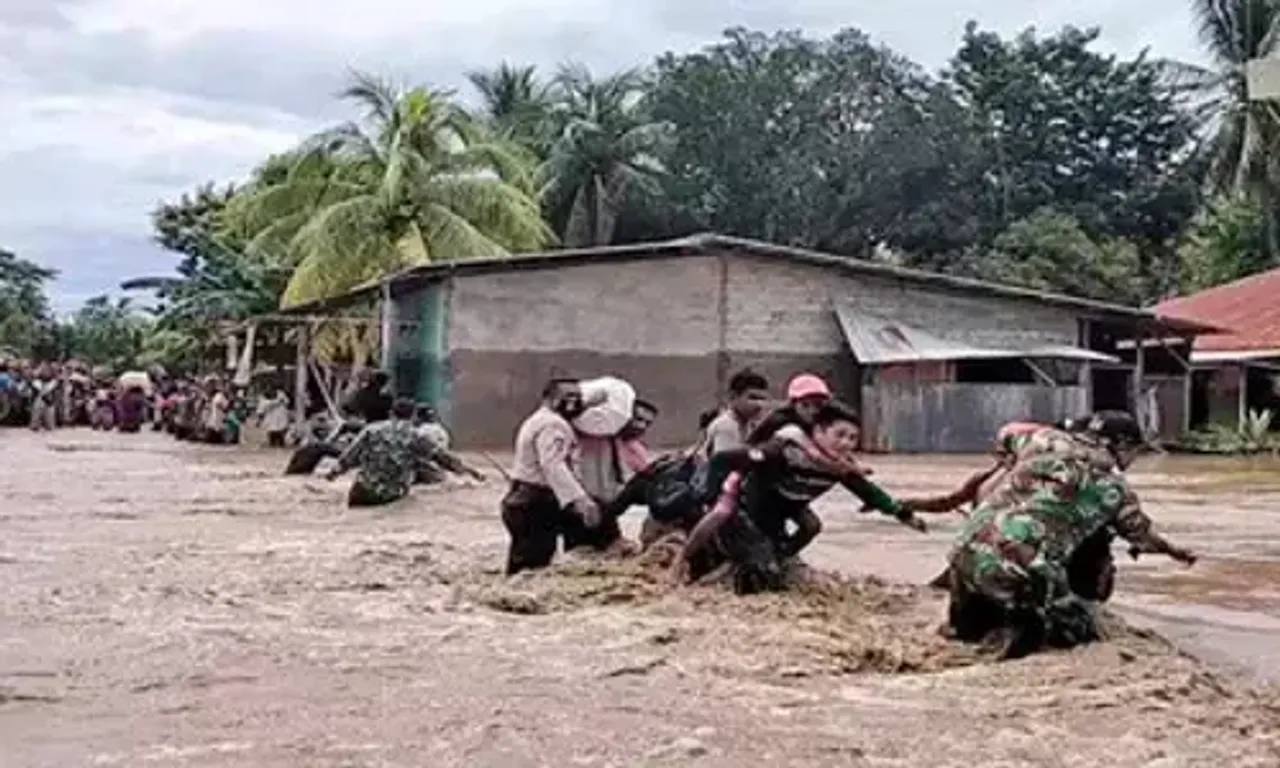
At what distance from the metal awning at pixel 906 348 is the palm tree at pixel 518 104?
65.9 ft

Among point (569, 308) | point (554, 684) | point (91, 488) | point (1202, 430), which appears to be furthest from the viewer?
point (1202, 430)

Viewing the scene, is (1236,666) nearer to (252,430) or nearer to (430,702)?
(430,702)

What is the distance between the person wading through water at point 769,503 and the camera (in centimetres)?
922

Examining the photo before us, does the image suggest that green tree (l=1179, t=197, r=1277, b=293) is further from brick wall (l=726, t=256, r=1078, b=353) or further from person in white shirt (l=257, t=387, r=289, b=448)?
person in white shirt (l=257, t=387, r=289, b=448)

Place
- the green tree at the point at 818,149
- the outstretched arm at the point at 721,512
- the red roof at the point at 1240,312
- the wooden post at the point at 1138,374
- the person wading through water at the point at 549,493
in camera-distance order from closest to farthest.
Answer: the outstretched arm at the point at 721,512 → the person wading through water at the point at 549,493 → the wooden post at the point at 1138,374 → the red roof at the point at 1240,312 → the green tree at the point at 818,149

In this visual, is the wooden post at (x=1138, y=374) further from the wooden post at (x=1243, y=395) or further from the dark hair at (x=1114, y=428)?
the dark hair at (x=1114, y=428)

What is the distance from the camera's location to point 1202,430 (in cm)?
3525

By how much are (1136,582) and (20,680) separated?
6.82 meters

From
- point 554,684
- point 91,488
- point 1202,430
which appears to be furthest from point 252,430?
point 554,684

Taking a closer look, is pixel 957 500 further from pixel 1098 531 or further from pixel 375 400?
pixel 375 400

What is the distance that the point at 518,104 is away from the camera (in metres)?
52.7

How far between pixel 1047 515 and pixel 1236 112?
38578mm

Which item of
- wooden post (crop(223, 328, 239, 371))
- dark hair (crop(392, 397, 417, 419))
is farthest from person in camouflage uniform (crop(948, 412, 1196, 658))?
wooden post (crop(223, 328, 239, 371))

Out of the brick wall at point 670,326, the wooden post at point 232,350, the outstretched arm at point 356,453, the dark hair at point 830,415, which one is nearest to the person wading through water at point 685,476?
the dark hair at point 830,415
